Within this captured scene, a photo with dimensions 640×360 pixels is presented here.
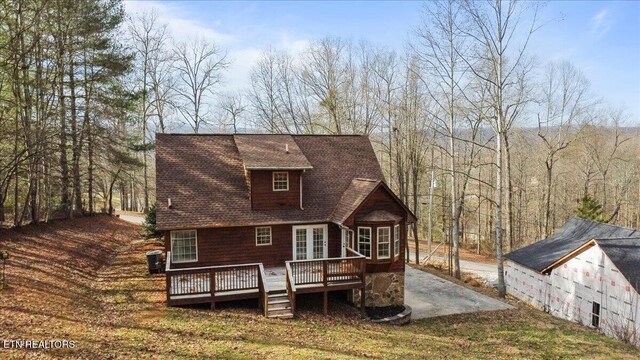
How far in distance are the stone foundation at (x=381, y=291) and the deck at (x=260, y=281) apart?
947 millimetres

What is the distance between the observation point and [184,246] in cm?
1501

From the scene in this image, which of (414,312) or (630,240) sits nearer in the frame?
(414,312)

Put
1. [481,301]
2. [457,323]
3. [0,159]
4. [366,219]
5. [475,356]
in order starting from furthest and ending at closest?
[0,159] < [481,301] < [366,219] < [457,323] < [475,356]

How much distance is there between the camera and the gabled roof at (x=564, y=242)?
21.5m

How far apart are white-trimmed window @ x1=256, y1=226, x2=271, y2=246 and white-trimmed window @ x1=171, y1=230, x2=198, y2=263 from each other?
2417mm

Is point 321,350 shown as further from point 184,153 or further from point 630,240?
point 630,240

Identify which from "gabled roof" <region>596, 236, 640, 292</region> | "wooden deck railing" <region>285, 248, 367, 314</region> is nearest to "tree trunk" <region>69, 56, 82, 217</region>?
"wooden deck railing" <region>285, 248, 367, 314</region>

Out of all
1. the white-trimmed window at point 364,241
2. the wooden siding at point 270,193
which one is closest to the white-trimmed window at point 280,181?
the wooden siding at point 270,193

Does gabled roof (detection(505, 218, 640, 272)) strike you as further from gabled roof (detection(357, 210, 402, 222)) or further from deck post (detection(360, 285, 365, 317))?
deck post (detection(360, 285, 365, 317))

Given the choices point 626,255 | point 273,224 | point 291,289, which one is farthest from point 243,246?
point 626,255

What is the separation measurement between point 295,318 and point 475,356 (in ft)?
17.9

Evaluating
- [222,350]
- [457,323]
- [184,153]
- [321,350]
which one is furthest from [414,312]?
[184,153]

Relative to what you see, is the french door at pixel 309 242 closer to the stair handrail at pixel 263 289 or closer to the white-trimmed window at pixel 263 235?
the white-trimmed window at pixel 263 235

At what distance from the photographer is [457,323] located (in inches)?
551
